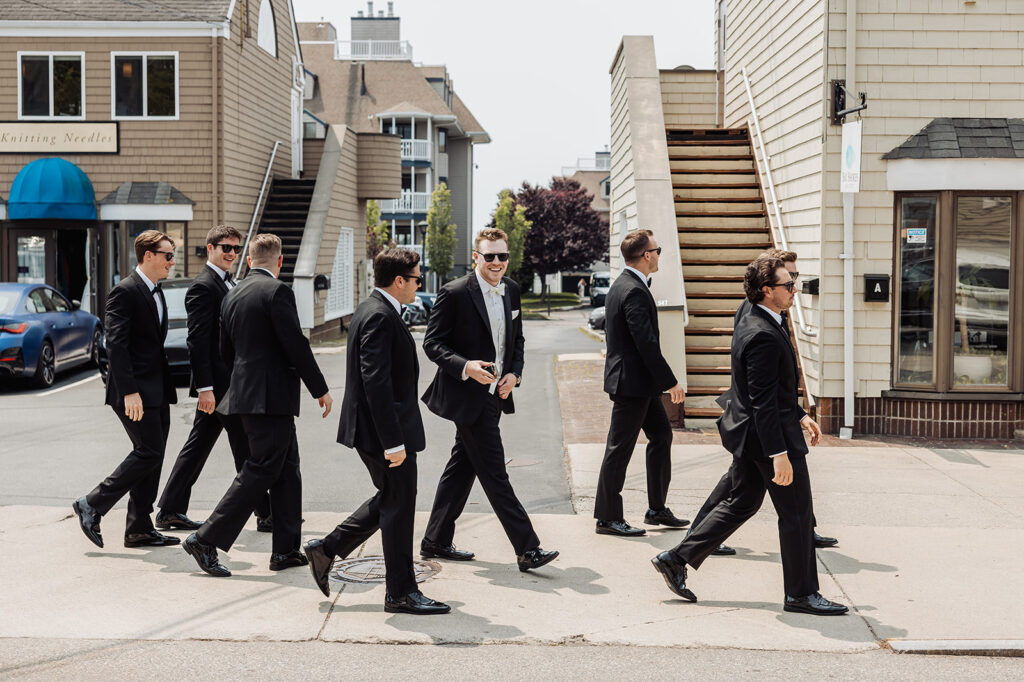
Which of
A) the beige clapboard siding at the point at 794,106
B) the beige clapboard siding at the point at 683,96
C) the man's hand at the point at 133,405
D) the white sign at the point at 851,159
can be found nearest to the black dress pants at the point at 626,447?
the man's hand at the point at 133,405

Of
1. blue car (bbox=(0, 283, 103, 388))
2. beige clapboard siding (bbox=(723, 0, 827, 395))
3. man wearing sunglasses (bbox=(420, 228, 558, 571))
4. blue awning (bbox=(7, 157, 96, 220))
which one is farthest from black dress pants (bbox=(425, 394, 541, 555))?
blue awning (bbox=(7, 157, 96, 220))

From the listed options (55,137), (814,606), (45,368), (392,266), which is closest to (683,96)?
(45,368)

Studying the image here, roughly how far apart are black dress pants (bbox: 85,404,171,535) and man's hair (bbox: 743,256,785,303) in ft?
11.9

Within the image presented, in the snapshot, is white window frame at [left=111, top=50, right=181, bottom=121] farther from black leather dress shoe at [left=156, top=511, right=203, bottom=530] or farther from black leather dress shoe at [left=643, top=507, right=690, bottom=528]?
black leather dress shoe at [left=643, top=507, right=690, bottom=528]

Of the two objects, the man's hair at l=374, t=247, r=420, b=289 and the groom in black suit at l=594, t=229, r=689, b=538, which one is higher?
the man's hair at l=374, t=247, r=420, b=289

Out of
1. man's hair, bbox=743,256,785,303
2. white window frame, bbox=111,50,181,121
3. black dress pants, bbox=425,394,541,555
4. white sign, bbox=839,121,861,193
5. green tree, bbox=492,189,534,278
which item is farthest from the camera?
green tree, bbox=492,189,534,278

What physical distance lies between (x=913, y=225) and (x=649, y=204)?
3085 mm

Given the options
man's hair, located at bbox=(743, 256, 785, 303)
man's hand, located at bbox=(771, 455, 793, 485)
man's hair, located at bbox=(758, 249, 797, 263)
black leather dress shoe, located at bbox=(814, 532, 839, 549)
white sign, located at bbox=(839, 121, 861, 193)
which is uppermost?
white sign, located at bbox=(839, 121, 861, 193)

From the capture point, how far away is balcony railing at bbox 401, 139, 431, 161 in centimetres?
5091

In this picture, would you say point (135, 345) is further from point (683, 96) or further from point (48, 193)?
point (48, 193)

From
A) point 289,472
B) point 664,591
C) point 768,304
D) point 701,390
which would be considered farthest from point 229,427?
point 701,390

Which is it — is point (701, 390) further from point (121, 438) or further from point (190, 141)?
point (190, 141)

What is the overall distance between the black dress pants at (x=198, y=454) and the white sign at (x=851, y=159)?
614cm

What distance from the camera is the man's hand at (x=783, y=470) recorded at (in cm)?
545
